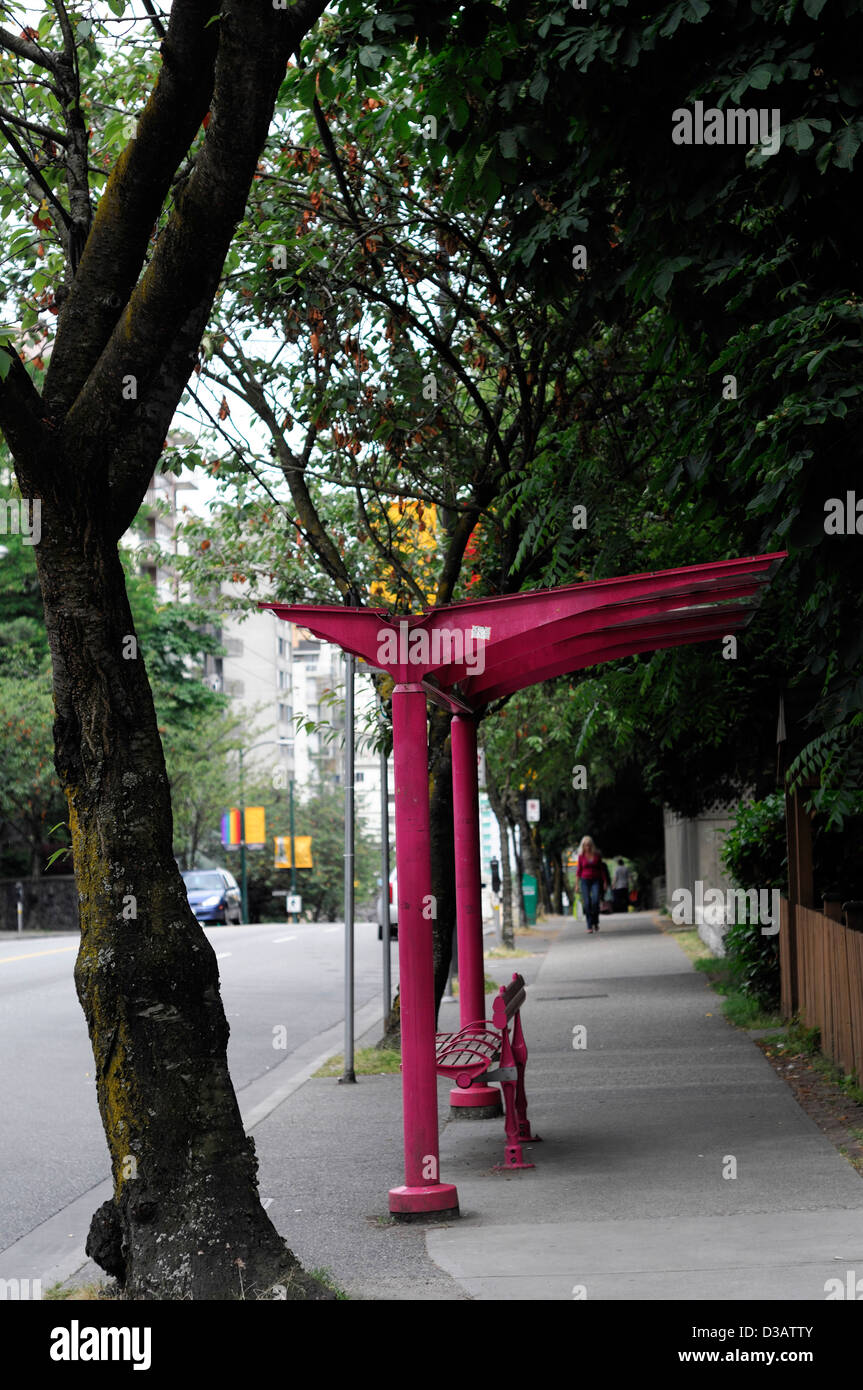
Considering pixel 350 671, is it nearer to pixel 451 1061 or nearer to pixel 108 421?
pixel 451 1061

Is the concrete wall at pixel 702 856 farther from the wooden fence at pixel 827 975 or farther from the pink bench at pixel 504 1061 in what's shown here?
the pink bench at pixel 504 1061

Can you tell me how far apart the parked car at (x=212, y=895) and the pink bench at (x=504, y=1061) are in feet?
128

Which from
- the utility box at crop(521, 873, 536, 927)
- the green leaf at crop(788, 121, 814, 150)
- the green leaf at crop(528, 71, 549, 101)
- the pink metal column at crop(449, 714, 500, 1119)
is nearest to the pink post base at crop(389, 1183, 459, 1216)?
the pink metal column at crop(449, 714, 500, 1119)

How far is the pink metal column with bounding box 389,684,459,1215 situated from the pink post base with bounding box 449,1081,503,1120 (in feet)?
10.8

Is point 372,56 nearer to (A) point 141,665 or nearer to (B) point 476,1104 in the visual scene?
(A) point 141,665

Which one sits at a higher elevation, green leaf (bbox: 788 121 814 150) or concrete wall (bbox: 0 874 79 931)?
green leaf (bbox: 788 121 814 150)

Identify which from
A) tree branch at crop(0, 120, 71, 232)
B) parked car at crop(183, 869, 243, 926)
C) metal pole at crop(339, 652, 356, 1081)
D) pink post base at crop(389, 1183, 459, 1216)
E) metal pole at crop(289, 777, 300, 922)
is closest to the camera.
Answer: tree branch at crop(0, 120, 71, 232)

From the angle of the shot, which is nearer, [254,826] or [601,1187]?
[601,1187]

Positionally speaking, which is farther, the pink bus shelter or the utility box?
the utility box

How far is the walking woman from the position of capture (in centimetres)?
3158

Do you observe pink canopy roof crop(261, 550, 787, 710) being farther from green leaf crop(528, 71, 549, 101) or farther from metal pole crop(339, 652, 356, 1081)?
metal pole crop(339, 652, 356, 1081)

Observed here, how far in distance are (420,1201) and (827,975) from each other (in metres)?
4.57

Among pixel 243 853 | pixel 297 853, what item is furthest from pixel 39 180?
pixel 297 853

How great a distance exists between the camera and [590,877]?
31.7 metres
